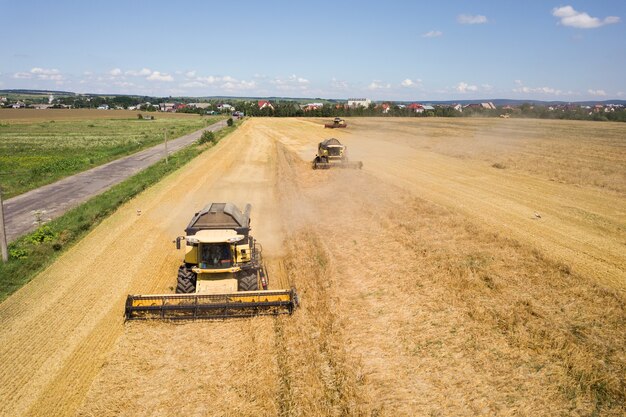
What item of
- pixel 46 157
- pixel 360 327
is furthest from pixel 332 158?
pixel 46 157

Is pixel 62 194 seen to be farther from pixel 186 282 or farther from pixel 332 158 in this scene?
pixel 186 282

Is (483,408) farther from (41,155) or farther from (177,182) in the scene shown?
(41,155)

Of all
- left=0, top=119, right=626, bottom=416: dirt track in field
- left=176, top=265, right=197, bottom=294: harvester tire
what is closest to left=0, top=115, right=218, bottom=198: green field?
left=0, top=119, right=626, bottom=416: dirt track in field

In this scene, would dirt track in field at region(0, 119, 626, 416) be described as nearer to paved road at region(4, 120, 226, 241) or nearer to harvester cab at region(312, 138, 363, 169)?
paved road at region(4, 120, 226, 241)

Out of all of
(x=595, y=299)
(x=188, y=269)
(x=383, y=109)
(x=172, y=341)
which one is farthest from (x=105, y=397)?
(x=383, y=109)

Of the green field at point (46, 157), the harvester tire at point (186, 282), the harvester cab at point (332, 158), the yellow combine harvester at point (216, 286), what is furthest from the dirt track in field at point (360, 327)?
the green field at point (46, 157)

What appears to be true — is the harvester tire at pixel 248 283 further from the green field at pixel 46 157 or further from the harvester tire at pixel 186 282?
the green field at pixel 46 157
